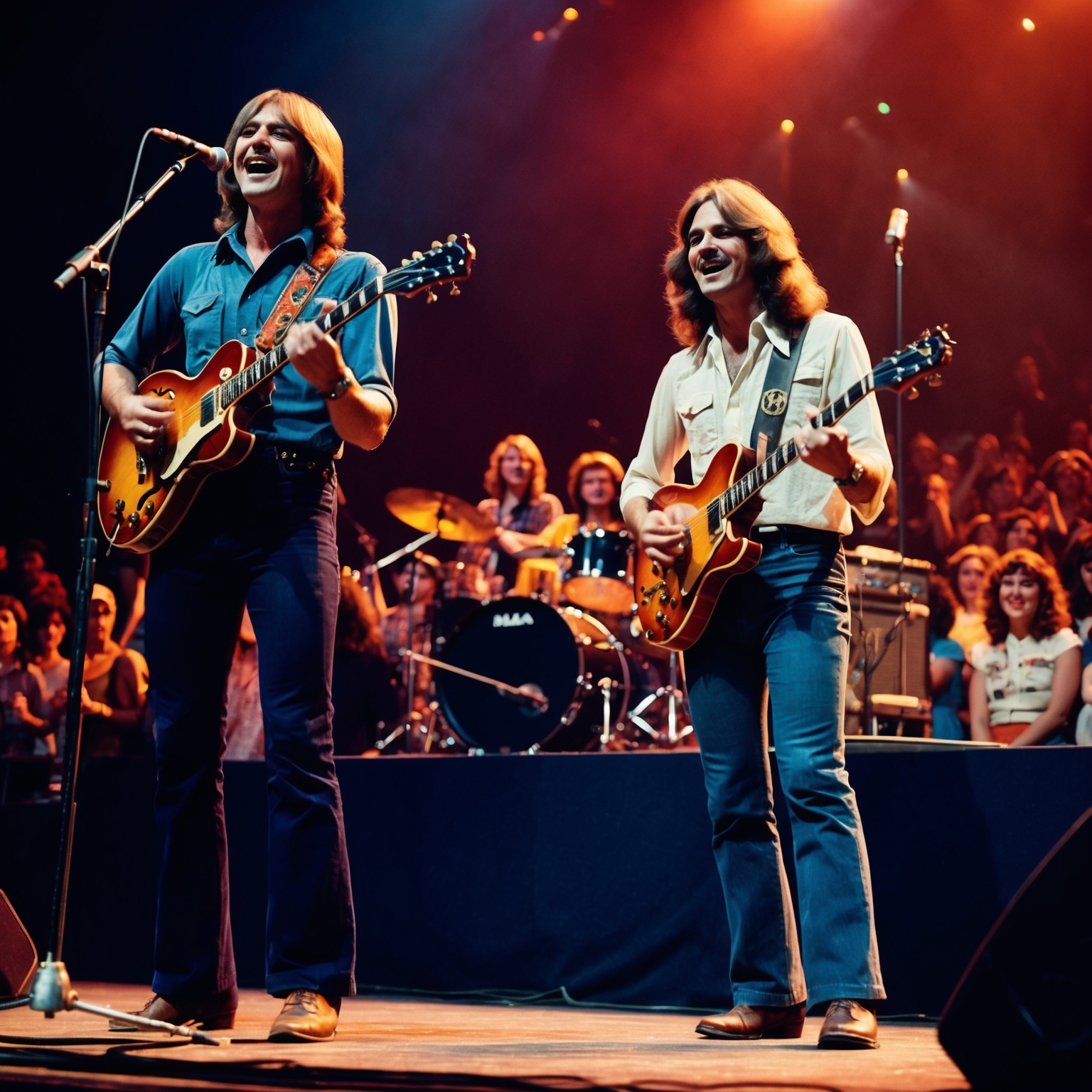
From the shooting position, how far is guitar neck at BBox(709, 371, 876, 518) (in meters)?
2.72

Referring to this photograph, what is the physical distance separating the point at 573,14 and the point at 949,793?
26.1 feet

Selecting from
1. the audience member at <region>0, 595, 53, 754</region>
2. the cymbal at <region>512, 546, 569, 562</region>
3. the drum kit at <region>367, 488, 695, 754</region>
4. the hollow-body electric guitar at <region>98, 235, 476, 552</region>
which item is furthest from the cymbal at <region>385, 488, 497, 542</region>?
the hollow-body electric guitar at <region>98, 235, 476, 552</region>

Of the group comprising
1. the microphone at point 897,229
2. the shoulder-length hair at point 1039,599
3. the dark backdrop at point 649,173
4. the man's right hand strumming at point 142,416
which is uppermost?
the dark backdrop at point 649,173

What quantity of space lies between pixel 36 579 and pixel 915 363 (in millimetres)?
6104

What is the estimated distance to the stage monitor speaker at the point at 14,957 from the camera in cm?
327

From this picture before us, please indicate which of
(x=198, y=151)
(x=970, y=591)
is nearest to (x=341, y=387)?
(x=198, y=151)

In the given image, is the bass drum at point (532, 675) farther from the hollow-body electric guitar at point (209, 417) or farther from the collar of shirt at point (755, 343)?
the hollow-body electric guitar at point (209, 417)

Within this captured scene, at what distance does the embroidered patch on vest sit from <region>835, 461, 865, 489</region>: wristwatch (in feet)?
1.03

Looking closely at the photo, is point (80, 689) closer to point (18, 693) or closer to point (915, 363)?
point (915, 363)

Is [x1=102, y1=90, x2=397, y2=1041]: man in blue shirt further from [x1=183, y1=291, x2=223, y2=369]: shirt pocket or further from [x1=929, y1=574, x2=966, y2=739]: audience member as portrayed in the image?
[x1=929, y1=574, x2=966, y2=739]: audience member

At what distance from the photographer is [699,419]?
317 cm

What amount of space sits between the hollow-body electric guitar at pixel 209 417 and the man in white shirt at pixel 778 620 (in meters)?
0.73

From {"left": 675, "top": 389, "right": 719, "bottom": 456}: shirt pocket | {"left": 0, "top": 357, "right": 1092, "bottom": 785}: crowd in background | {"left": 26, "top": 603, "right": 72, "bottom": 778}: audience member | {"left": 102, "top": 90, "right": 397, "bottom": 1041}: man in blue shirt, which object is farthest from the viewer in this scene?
{"left": 26, "top": 603, "right": 72, "bottom": 778}: audience member

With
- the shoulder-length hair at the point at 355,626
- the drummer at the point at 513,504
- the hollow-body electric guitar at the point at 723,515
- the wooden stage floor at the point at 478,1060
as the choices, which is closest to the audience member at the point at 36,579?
the shoulder-length hair at the point at 355,626
